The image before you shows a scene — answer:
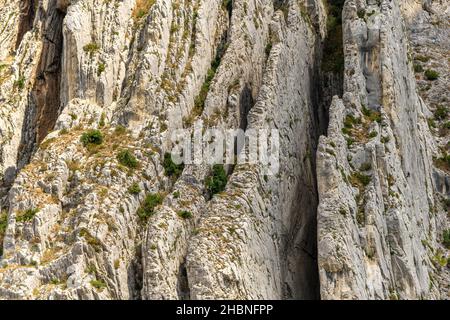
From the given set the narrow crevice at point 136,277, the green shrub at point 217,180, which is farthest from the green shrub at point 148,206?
the green shrub at point 217,180

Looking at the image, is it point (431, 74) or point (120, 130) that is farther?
point (431, 74)

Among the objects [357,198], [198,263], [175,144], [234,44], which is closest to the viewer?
[198,263]

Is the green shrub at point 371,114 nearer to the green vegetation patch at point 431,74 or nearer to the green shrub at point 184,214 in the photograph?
the green shrub at point 184,214

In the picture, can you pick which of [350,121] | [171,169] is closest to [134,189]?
[171,169]

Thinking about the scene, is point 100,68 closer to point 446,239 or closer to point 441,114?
point 446,239

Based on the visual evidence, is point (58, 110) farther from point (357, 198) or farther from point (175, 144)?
point (357, 198)

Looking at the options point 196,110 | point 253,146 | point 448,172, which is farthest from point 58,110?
point 448,172
